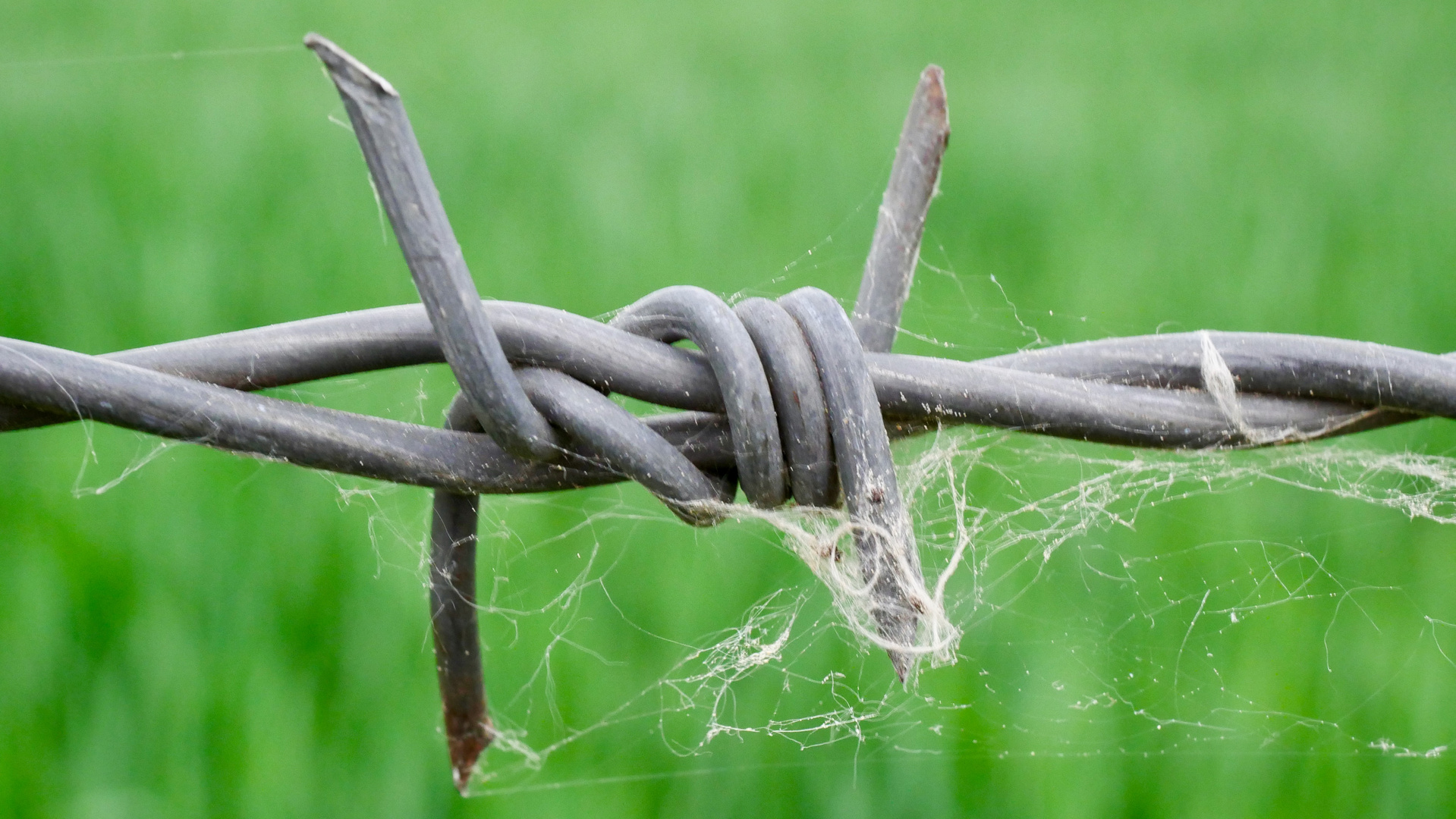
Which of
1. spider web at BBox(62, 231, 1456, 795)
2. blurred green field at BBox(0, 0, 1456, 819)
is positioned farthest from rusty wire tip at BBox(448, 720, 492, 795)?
spider web at BBox(62, 231, 1456, 795)

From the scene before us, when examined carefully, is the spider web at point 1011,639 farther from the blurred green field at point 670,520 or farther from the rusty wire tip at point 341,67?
the rusty wire tip at point 341,67

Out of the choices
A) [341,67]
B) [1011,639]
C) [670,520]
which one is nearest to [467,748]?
[341,67]

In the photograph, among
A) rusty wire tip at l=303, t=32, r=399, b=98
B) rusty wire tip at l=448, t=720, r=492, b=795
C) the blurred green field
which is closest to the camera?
rusty wire tip at l=303, t=32, r=399, b=98

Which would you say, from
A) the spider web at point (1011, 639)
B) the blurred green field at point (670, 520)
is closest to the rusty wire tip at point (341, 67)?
the blurred green field at point (670, 520)

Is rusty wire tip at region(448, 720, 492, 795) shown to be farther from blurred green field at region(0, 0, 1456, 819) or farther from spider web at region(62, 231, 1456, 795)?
spider web at region(62, 231, 1456, 795)

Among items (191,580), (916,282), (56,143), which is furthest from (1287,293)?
(56,143)
